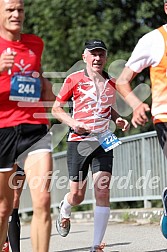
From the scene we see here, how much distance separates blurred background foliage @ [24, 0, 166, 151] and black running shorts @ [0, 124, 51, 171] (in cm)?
1489

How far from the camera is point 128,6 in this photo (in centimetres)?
2261

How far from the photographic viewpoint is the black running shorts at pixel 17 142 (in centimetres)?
654

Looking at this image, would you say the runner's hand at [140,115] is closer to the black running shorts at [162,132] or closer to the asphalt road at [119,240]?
the black running shorts at [162,132]

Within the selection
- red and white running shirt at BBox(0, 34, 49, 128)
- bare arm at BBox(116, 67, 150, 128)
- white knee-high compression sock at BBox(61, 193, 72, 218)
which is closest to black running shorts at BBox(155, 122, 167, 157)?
bare arm at BBox(116, 67, 150, 128)

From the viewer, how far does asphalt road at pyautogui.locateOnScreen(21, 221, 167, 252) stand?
9729mm

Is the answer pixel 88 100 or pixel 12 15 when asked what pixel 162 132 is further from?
pixel 88 100

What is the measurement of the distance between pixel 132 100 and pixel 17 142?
939mm

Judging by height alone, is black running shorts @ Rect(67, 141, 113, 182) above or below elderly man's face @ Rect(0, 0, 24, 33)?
below

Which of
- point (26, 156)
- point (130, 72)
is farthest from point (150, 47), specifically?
point (26, 156)

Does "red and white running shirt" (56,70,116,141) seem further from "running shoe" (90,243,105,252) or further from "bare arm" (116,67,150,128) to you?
"bare arm" (116,67,150,128)

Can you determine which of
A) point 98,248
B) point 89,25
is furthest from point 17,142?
point 89,25

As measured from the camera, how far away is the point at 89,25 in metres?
22.0

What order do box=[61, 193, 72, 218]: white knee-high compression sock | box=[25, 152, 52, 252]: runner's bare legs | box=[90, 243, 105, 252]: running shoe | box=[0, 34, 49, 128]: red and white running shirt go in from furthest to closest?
box=[61, 193, 72, 218]: white knee-high compression sock
box=[90, 243, 105, 252]: running shoe
box=[0, 34, 49, 128]: red and white running shirt
box=[25, 152, 52, 252]: runner's bare legs

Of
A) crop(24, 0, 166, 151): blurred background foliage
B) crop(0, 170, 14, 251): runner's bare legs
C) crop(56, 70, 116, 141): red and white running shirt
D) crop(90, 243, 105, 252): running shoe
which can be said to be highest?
crop(24, 0, 166, 151): blurred background foliage
